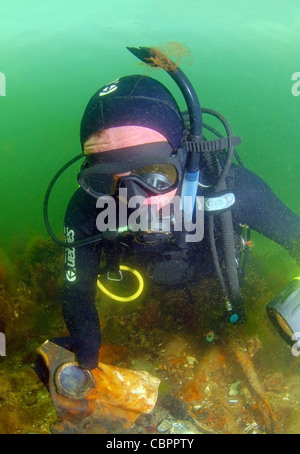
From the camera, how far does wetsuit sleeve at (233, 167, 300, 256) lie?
127 inches

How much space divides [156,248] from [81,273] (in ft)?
2.89

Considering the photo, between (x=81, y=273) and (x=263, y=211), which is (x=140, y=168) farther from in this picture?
(x=263, y=211)

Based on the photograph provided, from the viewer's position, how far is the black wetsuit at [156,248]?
3195mm

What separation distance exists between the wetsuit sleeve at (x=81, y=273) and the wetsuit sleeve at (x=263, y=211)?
1650 mm

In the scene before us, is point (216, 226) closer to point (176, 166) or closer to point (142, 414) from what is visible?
point (176, 166)

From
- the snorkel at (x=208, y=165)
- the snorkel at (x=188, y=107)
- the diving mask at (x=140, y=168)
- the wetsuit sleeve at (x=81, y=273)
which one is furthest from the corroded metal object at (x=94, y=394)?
the snorkel at (x=188, y=107)

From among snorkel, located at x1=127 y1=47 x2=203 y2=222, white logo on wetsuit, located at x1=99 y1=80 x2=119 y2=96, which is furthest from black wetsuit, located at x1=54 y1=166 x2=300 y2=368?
white logo on wetsuit, located at x1=99 y1=80 x2=119 y2=96

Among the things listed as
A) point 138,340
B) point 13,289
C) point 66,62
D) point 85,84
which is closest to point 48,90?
point 66,62

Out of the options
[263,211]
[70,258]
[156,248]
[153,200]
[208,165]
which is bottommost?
[70,258]

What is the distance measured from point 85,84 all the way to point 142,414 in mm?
44345

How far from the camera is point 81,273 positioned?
3.32m

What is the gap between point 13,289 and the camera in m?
6.43

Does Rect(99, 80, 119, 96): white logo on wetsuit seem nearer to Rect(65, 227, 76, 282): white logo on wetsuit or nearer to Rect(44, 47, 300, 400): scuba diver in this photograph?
Rect(44, 47, 300, 400): scuba diver

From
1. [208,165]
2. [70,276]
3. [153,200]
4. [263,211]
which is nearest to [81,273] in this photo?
[70,276]
